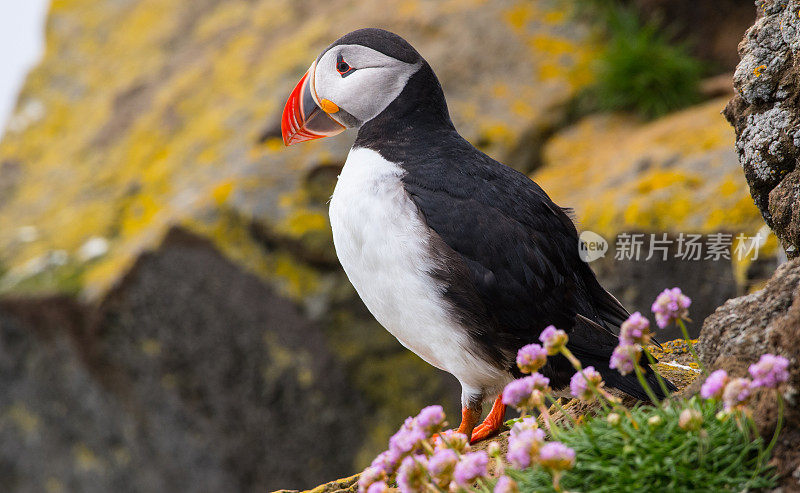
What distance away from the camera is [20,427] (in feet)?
26.6

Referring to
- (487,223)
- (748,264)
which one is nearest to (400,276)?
(487,223)

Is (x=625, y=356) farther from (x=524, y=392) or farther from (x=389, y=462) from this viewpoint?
(x=389, y=462)

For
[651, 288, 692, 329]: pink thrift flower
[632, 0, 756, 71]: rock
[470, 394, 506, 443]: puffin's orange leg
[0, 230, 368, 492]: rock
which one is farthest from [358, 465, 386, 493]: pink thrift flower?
[632, 0, 756, 71]: rock

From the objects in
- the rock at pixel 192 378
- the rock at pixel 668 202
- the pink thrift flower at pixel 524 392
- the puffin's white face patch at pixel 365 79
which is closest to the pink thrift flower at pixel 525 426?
the pink thrift flower at pixel 524 392

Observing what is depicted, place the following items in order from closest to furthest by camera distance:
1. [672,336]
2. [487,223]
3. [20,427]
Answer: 1. [487,223]
2. [672,336]
3. [20,427]

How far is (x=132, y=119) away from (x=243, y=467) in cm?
409

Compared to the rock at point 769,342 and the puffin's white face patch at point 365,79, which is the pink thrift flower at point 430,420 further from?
the puffin's white face patch at point 365,79

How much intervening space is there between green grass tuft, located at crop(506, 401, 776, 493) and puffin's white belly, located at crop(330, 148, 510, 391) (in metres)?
1.09

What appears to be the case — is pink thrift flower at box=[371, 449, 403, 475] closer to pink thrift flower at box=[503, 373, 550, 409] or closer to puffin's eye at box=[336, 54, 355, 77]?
pink thrift flower at box=[503, 373, 550, 409]

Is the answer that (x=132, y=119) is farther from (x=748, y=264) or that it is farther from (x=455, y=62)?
(x=748, y=264)

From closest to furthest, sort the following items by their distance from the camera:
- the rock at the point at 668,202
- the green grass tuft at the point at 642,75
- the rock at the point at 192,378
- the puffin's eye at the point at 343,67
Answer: the puffin's eye at the point at 343,67, the rock at the point at 668,202, the rock at the point at 192,378, the green grass tuft at the point at 642,75

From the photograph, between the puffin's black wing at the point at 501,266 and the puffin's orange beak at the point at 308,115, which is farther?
the puffin's orange beak at the point at 308,115

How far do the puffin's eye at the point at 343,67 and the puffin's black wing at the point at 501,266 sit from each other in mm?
639

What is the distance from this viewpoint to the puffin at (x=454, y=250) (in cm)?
322
